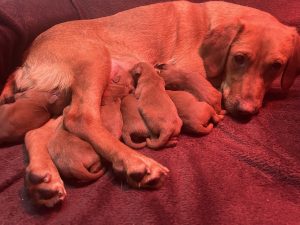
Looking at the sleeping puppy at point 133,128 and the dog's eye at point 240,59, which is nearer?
the sleeping puppy at point 133,128

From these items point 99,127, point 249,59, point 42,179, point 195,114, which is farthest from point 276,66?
point 42,179

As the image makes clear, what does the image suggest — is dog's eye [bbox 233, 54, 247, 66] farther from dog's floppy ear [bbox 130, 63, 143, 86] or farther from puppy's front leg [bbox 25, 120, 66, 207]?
puppy's front leg [bbox 25, 120, 66, 207]

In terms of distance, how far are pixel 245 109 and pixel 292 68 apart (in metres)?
0.55

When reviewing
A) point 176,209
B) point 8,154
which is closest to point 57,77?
point 8,154

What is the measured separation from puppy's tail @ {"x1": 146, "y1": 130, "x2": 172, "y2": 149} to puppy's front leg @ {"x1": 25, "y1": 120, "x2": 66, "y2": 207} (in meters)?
0.45

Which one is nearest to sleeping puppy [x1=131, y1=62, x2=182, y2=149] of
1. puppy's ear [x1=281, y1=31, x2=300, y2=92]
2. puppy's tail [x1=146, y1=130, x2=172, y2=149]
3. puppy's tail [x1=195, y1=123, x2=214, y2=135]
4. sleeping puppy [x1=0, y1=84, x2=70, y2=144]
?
puppy's tail [x1=146, y1=130, x2=172, y2=149]

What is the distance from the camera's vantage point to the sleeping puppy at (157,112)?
5.98 feet

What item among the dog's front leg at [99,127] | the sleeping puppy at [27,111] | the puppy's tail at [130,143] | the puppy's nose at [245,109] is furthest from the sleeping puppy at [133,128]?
the puppy's nose at [245,109]

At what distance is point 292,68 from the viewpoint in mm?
2441

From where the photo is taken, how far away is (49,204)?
1.52m

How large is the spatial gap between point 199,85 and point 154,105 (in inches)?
14.9

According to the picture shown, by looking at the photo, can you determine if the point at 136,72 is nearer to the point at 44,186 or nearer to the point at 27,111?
the point at 27,111

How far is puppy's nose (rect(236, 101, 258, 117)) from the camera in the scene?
2.13 metres

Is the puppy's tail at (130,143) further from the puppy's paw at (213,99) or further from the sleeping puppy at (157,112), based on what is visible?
the puppy's paw at (213,99)
